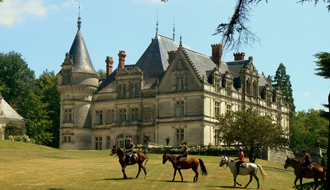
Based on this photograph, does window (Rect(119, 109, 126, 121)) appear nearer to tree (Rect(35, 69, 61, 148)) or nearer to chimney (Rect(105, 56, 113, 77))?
chimney (Rect(105, 56, 113, 77))

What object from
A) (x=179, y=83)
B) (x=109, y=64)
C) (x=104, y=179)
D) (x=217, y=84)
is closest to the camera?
(x=104, y=179)

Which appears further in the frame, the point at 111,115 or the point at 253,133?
the point at 111,115

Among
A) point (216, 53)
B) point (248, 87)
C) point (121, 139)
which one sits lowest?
point (121, 139)

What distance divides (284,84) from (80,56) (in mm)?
33577

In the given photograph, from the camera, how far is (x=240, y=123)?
46.1 m

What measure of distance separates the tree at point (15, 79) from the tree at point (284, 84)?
1471 inches

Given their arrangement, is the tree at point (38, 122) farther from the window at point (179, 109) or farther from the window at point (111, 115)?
the window at point (179, 109)

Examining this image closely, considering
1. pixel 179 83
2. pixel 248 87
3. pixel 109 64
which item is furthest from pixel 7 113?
pixel 248 87

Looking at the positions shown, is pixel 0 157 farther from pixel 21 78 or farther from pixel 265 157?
pixel 21 78

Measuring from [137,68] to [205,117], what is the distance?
36.9 ft

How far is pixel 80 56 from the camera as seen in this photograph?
6744 centimetres

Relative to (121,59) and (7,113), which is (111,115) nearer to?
(121,59)

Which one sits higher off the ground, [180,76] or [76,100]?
[180,76]

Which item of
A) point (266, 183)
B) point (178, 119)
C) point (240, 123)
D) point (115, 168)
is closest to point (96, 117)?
point (178, 119)
